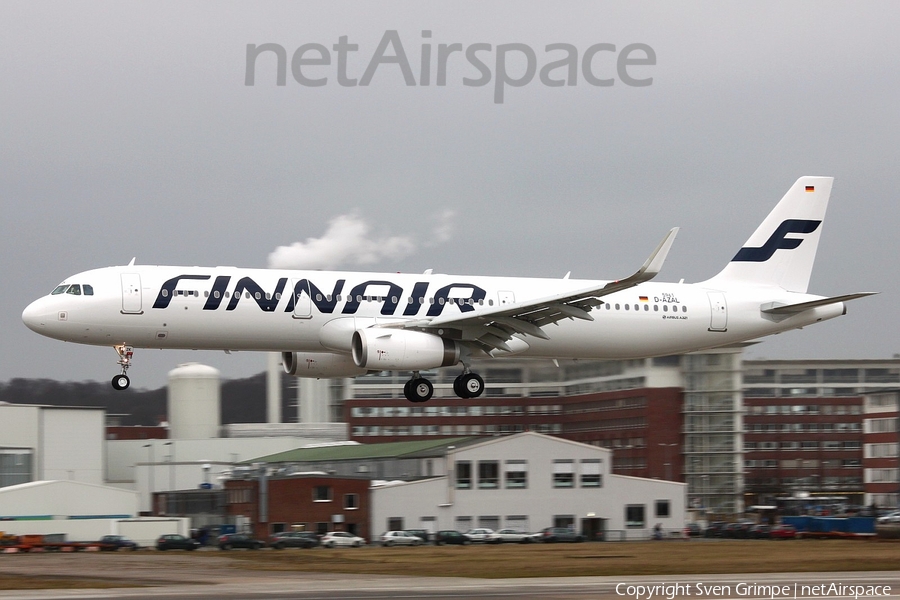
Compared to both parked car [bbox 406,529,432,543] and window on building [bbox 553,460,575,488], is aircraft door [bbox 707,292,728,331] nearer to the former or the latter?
parked car [bbox 406,529,432,543]

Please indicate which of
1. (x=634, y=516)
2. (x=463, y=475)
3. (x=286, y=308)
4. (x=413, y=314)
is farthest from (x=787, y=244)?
(x=634, y=516)

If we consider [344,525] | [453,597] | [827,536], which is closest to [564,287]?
[453,597]

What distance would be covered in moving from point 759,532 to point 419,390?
98.9 ft

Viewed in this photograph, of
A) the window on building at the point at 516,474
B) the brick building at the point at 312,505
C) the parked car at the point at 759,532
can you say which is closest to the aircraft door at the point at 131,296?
the brick building at the point at 312,505

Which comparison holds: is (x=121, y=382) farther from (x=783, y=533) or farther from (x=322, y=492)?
(x=783, y=533)

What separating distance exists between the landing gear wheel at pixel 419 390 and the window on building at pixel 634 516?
34172mm

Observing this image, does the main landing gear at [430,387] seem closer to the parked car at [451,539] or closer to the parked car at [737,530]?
the parked car at [451,539]

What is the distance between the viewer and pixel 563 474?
2783 inches

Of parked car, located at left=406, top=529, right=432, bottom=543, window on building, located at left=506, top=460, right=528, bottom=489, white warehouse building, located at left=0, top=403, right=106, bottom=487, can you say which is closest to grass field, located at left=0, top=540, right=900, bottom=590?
parked car, located at left=406, top=529, right=432, bottom=543

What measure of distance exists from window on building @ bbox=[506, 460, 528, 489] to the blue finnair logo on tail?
92.4ft

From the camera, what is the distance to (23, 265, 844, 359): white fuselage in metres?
36.9

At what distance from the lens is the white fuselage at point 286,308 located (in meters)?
36.9

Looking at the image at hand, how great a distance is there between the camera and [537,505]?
2744 inches

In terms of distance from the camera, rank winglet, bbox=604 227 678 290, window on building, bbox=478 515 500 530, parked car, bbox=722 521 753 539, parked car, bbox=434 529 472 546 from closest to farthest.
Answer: winglet, bbox=604 227 678 290 < parked car, bbox=434 529 472 546 < parked car, bbox=722 521 753 539 < window on building, bbox=478 515 500 530
